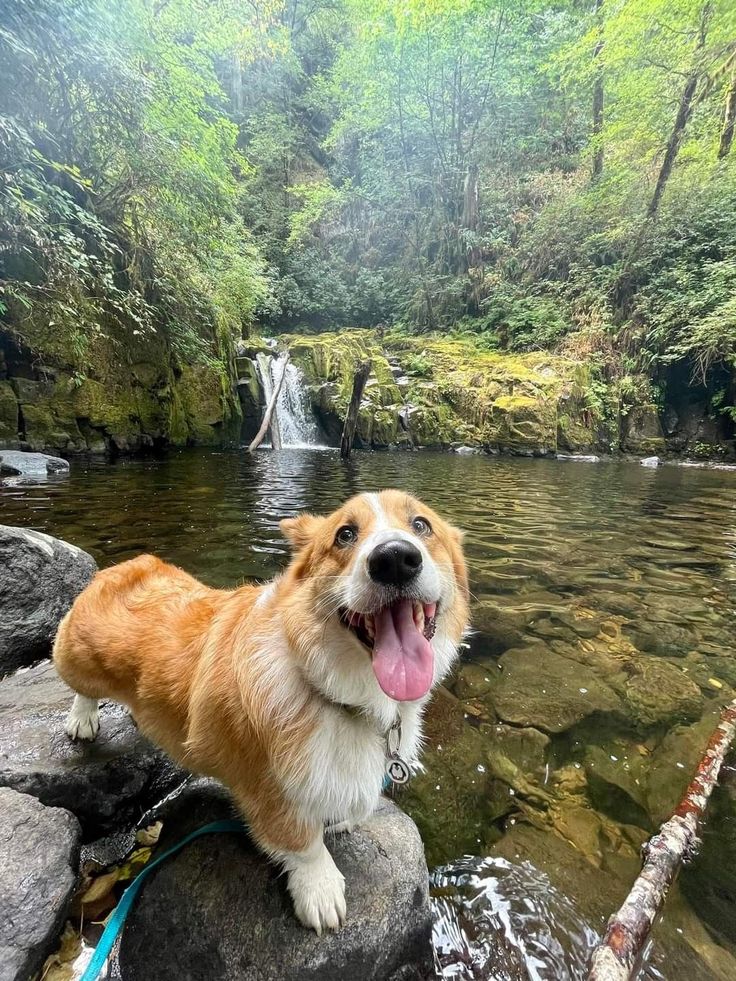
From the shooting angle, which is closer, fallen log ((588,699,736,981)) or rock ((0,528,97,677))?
fallen log ((588,699,736,981))

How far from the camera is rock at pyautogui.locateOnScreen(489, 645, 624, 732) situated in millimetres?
3273

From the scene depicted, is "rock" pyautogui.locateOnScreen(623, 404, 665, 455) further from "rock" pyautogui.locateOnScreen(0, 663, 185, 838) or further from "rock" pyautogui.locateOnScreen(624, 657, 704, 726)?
"rock" pyautogui.locateOnScreen(0, 663, 185, 838)

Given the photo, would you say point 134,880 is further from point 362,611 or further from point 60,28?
point 60,28

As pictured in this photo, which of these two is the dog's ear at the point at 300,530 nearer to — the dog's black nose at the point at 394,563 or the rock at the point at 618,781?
the dog's black nose at the point at 394,563

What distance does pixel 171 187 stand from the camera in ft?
41.0

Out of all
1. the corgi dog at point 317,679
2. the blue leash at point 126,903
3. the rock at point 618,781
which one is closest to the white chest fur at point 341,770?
the corgi dog at point 317,679

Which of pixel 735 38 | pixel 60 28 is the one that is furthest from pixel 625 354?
pixel 60 28

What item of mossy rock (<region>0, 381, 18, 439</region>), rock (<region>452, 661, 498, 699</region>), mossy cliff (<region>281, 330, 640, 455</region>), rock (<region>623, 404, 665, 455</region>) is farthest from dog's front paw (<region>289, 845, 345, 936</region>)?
rock (<region>623, 404, 665, 455</region>)

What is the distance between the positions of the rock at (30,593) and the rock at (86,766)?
0.74 m

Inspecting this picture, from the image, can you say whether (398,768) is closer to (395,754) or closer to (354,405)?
(395,754)

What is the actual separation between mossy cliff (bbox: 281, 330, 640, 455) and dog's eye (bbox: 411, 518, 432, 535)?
58.4 feet

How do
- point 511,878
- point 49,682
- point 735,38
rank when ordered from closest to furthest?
point 511,878 < point 49,682 < point 735,38

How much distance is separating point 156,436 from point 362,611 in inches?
677

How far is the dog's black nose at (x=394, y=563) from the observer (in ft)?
5.60
